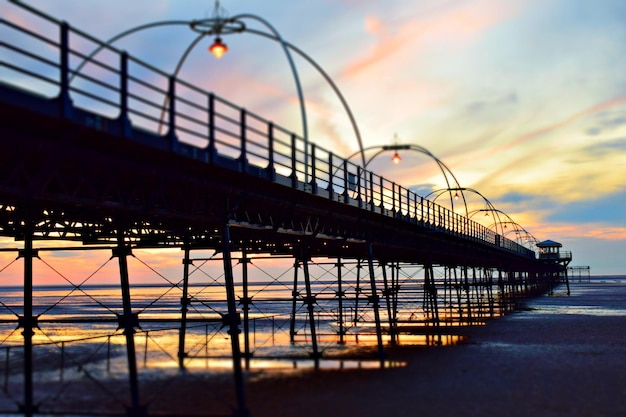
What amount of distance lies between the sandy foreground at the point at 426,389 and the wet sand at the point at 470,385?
0.08ft

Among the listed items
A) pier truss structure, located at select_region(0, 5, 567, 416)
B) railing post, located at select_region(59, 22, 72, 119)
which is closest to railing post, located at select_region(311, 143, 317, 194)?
pier truss structure, located at select_region(0, 5, 567, 416)

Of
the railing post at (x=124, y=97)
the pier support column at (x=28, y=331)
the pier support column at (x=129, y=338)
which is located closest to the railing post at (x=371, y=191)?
the pier support column at (x=129, y=338)

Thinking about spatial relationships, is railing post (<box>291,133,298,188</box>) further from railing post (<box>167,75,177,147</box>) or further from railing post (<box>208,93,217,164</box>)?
railing post (<box>167,75,177,147</box>)

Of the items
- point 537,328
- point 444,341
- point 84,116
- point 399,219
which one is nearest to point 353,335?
point 444,341

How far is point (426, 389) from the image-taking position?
20750mm

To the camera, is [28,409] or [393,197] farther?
[393,197]

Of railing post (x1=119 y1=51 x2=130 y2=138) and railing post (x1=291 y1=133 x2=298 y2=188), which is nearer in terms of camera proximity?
railing post (x1=119 y1=51 x2=130 y2=138)

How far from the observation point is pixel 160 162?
1510cm

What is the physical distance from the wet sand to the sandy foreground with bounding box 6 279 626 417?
→ 2 centimetres

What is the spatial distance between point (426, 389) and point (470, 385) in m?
1.40

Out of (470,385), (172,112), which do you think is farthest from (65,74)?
(470,385)

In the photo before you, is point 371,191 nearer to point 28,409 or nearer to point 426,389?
point 426,389

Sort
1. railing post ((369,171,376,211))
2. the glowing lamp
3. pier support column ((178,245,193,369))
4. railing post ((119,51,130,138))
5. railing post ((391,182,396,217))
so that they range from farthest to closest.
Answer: railing post ((391,182,396,217)) → railing post ((369,171,376,211)) → pier support column ((178,245,193,369)) → the glowing lamp → railing post ((119,51,130,138))

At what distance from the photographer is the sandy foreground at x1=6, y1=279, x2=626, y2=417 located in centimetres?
1770
